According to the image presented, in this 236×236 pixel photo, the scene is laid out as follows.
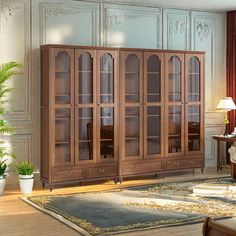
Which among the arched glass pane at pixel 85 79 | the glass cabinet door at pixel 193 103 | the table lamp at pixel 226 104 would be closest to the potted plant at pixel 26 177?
the arched glass pane at pixel 85 79

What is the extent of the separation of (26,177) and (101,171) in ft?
3.37

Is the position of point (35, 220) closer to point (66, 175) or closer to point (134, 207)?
point (134, 207)

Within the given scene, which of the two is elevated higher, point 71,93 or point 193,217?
point 71,93

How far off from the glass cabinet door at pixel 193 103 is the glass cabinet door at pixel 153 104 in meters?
0.46

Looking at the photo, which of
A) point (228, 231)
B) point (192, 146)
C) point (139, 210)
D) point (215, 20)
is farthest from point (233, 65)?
point (228, 231)

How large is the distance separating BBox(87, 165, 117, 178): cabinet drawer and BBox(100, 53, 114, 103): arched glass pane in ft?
2.84

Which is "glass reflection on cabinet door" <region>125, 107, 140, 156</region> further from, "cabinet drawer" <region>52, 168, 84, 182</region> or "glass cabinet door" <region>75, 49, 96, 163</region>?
"cabinet drawer" <region>52, 168, 84, 182</region>

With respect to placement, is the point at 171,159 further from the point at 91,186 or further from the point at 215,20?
the point at 215,20

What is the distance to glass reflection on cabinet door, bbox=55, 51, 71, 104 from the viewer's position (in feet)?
21.6

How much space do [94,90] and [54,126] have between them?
2.29 ft

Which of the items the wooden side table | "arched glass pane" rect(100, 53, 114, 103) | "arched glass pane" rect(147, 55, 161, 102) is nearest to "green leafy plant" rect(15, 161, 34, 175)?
"arched glass pane" rect(100, 53, 114, 103)

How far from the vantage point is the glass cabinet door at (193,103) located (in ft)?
25.0

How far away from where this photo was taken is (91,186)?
6.88 meters

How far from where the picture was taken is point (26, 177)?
6418 mm
